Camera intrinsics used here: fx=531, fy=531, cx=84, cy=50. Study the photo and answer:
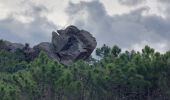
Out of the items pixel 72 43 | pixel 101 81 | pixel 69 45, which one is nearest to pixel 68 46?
pixel 69 45

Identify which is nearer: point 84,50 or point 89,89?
point 89,89

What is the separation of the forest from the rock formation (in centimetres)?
2843

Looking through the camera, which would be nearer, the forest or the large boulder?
the forest

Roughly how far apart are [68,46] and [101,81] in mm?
38873

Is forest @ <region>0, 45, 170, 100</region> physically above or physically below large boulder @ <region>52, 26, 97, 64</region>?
below

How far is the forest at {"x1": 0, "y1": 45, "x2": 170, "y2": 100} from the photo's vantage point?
6281cm

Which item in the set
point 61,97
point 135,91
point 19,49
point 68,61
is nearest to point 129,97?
point 135,91

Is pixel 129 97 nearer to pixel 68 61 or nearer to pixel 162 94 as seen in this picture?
pixel 162 94

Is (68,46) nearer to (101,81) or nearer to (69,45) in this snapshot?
(69,45)

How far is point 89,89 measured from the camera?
67938 mm

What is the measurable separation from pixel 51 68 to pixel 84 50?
35.4 meters

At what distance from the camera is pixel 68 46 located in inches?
4070

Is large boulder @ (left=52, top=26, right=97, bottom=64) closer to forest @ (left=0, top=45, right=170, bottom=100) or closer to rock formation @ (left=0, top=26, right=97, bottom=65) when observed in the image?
rock formation @ (left=0, top=26, right=97, bottom=65)

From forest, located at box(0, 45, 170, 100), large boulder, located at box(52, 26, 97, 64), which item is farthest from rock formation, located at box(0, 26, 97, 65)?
forest, located at box(0, 45, 170, 100)
